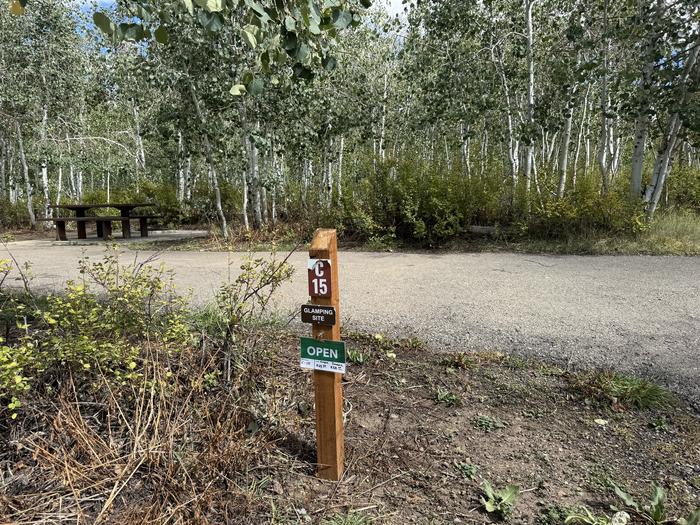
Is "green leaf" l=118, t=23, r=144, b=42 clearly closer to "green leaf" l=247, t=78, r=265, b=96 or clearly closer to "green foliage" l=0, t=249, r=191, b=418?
"green leaf" l=247, t=78, r=265, b=96

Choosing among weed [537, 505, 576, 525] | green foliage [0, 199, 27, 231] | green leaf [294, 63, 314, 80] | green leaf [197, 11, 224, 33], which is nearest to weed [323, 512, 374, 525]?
weed [537, 505, 576, 525]

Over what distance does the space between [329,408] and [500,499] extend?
0.86m

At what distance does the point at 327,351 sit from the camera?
209 cm

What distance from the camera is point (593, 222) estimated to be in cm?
805

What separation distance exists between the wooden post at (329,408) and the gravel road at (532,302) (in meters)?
1.44

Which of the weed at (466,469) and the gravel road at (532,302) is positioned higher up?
the gravel road at (532,302)

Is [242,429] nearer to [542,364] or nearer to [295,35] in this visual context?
[295,35]

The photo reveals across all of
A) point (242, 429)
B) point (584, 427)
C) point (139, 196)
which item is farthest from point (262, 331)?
point (139, 196)

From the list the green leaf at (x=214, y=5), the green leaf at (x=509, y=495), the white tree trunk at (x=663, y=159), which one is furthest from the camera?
the white tree trunk at (x=663, y=159)

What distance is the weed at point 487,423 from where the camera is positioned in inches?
100

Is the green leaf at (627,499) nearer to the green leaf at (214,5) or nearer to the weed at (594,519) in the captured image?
the weed at (594,519)

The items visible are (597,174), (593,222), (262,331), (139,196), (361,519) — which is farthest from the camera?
(139,196)

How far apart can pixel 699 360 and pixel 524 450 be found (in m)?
1.80

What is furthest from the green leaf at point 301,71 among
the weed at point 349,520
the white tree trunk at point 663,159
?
the white tree trunk at point 663,159
